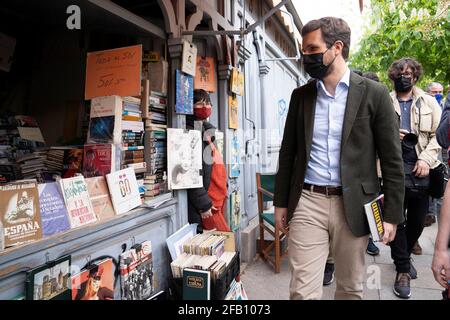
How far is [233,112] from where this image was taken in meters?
4.31

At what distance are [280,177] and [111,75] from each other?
150cm

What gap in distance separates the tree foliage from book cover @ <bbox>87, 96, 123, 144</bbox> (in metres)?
5.95

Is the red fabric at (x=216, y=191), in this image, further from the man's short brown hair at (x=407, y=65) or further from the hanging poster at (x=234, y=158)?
the man's short brown hair at (x=407, y=65)

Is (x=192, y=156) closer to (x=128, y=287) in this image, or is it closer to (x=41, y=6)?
(x=128, y=287)

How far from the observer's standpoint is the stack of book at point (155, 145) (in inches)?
111

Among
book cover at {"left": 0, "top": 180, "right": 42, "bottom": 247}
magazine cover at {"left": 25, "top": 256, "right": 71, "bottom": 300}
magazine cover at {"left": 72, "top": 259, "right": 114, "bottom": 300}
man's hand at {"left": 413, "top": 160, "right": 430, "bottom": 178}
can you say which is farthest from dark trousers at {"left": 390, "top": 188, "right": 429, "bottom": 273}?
book cover at {"left": 0, "top": 180, "right": 42, "bottom": 247}

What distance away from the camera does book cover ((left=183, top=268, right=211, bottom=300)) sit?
8.11 feet

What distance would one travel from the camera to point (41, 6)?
276cm

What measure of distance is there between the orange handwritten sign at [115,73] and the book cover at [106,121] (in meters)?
0.07

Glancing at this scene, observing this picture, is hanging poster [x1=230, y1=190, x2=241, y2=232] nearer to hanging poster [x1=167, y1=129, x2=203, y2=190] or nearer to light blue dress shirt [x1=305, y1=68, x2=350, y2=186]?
hanging poster [x1=167, y1=129, x2=203, y2=190]

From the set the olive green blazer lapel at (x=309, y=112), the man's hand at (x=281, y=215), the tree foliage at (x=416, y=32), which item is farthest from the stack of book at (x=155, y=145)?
the tree foliage at (x=416, y=32)

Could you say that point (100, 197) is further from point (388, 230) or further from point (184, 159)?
point (388, 230)

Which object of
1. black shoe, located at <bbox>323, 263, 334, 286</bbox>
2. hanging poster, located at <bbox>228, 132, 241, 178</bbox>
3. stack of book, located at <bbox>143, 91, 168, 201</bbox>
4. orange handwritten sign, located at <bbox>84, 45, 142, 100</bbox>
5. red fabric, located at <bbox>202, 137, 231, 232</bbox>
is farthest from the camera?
hanging poster, located at <bbox>228, 132, 241, 178</bbox>
